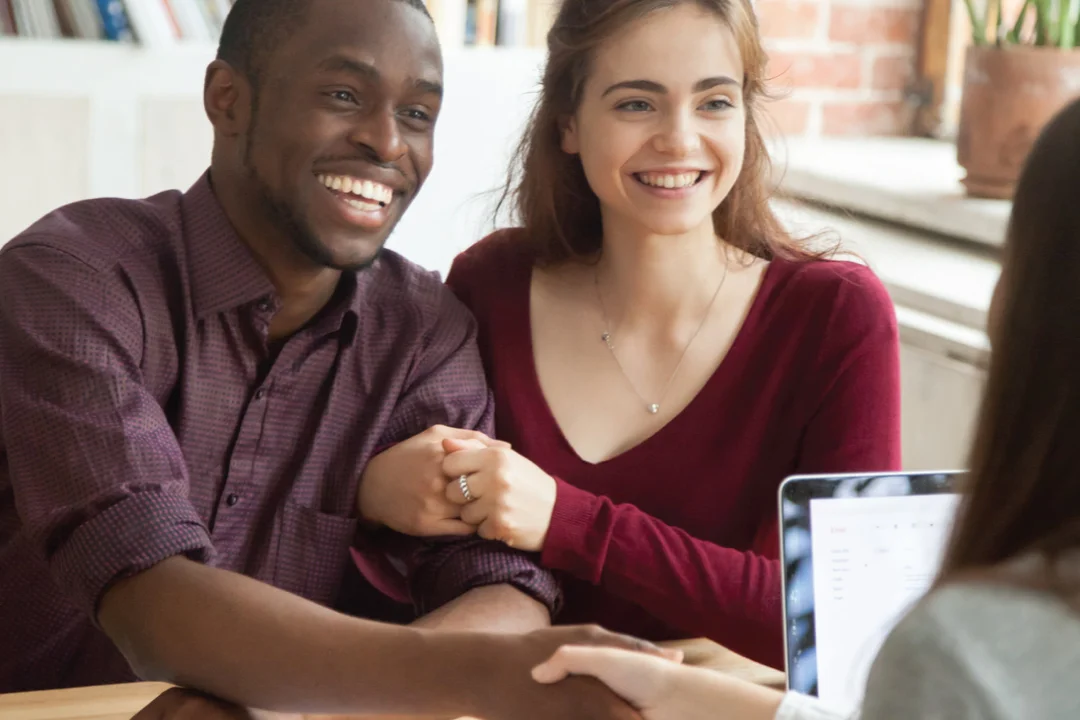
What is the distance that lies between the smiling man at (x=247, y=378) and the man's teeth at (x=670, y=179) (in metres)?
0.26

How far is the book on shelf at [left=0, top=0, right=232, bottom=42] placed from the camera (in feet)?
8.18

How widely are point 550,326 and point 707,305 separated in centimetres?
19

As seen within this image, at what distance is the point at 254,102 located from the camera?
4.84 ft

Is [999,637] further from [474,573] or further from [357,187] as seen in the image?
[357,187]

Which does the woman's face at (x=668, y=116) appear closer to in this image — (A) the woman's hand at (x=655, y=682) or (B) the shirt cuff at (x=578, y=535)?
(B) the shirt cuff at (x=578, y=535)

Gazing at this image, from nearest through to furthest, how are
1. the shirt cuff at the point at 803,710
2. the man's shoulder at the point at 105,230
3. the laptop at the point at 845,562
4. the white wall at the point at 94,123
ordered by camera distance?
the shirt cuff at the point at 803,710
the laptop at the point at 845,562
the man's shoulder at the point at 105,230
the white wall at the point at 94,123

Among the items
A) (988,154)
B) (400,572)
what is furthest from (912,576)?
(988,154)

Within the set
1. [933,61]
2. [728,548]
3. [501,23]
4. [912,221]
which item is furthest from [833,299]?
[933,61]

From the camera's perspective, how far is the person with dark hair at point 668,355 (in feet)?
4.73

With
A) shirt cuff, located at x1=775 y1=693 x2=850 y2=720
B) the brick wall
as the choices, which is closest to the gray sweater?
shirt cuff, located at x1=775 y1=693 x2=850 y2=720

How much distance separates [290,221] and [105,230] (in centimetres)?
19

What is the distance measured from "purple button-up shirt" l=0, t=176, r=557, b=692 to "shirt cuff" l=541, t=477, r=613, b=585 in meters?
0.03

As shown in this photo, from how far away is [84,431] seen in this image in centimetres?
125

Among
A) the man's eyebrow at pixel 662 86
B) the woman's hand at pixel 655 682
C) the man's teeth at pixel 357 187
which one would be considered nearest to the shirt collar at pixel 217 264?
the man's teeth at pixel 357 187
